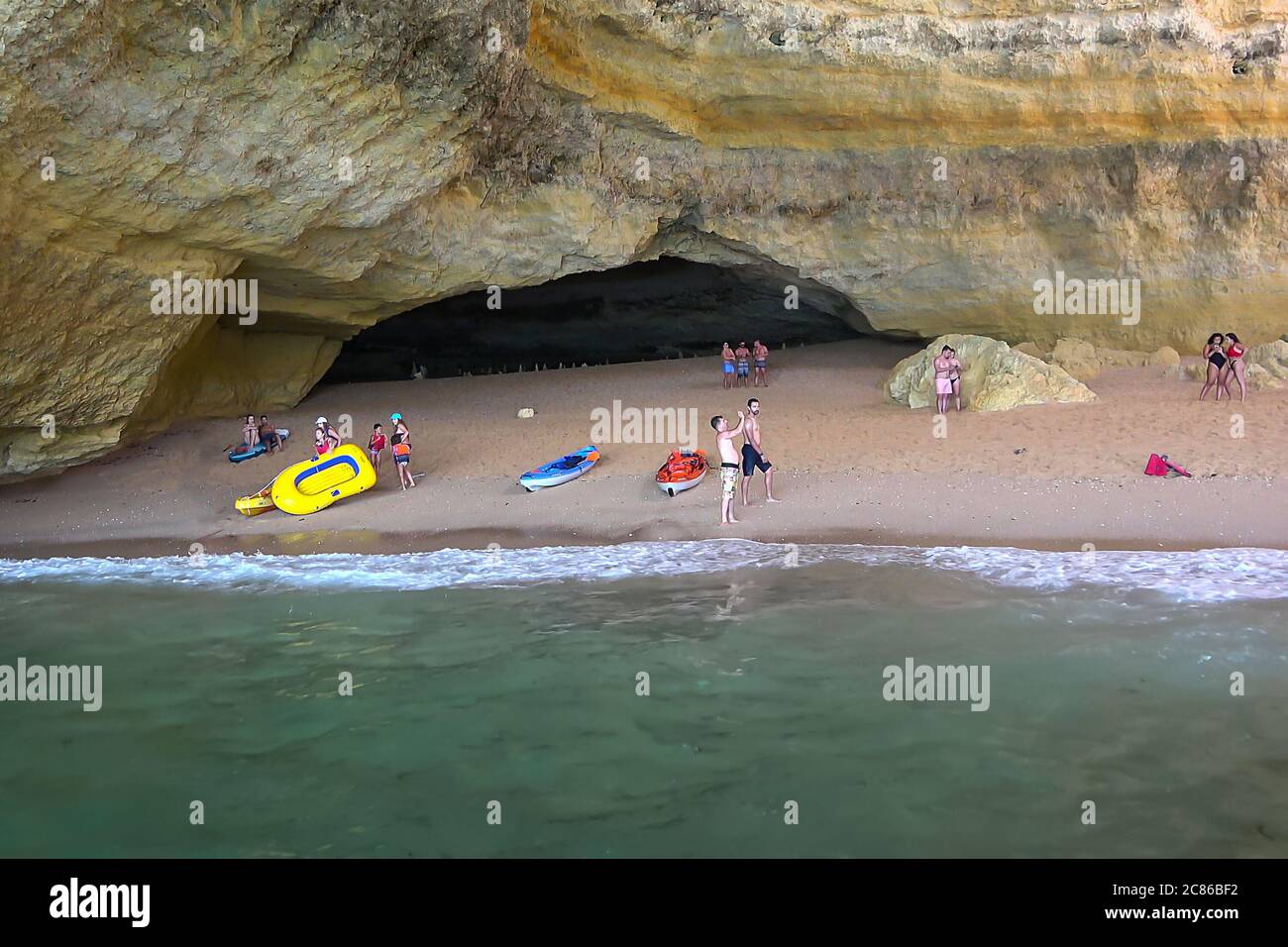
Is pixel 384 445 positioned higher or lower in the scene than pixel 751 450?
higher

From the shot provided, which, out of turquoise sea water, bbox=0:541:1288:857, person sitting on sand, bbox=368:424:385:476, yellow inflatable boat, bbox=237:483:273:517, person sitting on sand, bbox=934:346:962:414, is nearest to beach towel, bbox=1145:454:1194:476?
turquoise sea water, bbox=0:541:1288:857

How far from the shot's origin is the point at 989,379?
14.4 m

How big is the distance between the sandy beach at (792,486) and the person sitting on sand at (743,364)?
0.69 m

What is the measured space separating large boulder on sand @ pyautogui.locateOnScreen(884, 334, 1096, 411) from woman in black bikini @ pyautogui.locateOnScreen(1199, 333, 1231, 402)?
147cm

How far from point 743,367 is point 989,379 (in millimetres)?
4283

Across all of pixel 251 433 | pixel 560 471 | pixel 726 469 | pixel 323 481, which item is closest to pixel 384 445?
pixel 323 481

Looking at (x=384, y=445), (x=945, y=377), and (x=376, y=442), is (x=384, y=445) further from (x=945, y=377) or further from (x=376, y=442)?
(x=945, y=377)

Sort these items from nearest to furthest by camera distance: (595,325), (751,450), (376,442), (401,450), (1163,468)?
1. (1163,468)
2. (751,450)
3. (401,450)
4. (376,442)
5. (595,325)

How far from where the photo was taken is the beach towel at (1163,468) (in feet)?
35.8

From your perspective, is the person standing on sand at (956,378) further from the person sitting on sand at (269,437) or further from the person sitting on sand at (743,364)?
the person sitting on sand at (269,437)

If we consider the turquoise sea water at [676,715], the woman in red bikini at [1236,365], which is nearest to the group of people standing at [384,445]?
the turquoise sea water at [676,715]

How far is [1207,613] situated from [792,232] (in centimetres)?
1078

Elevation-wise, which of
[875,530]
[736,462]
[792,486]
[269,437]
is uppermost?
[269,437]
